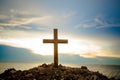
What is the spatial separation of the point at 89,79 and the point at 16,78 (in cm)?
329

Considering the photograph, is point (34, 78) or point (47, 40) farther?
point (47, 40)

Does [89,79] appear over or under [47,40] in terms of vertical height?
under

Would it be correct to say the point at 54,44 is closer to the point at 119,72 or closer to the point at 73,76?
the point at 73,76

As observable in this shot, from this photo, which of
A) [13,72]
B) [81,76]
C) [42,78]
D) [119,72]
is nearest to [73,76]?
[81,76]

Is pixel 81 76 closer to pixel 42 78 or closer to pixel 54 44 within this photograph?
pixel 42 78

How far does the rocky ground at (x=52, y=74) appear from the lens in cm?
1188

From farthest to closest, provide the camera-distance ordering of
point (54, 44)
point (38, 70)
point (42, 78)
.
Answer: point (54, 44)
point (38, 70)
point (42, 78)

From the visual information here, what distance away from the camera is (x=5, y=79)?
39.5 ft

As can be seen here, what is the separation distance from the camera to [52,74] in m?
12.2

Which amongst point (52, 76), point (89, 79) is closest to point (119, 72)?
point (89, 79)

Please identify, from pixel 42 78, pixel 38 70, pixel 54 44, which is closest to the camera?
pixel 42 78

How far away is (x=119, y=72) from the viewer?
1236 centimetres

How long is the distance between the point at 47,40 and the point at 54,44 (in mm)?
441

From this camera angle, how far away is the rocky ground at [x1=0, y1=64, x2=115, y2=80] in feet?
39.0
